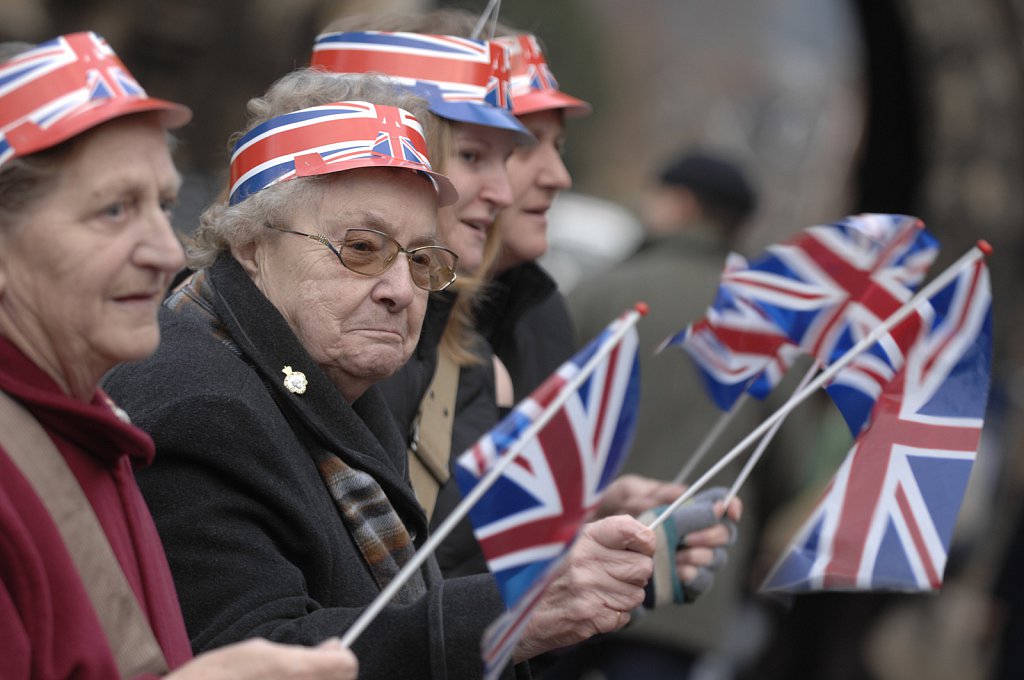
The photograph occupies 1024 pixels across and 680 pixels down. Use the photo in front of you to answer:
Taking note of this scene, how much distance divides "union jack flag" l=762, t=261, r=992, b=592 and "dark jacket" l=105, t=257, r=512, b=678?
42.4 inches

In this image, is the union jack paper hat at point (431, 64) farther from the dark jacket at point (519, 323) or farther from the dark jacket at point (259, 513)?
the dark jacket at point (259, 513)

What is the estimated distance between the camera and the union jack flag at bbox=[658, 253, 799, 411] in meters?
4.03

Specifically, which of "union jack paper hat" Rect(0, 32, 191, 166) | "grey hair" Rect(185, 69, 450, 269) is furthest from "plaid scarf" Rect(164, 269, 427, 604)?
"union jack paper hat" Rect(0, 32, 191, 166)

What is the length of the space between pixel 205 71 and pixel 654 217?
3.06m

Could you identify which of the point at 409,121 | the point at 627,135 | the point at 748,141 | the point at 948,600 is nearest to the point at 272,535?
the point at 409,121

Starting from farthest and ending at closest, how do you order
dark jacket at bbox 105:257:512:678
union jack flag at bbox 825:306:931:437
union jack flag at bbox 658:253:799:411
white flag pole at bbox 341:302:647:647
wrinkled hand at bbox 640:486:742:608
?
union jack flag at bbox 658:253:799:411 → wrinkled hand at bbox 640:486:742:608 → union jack flag at bbox 825:306:931:437 → dark jacket at bbox 105:257:512:678 → white flag pole at bbox 341:302:647:647

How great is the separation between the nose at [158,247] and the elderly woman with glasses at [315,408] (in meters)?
0.45

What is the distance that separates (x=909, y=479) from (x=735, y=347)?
726mm

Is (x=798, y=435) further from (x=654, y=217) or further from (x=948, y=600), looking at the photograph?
(x=948, y=600)

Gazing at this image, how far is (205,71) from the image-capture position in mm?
8969

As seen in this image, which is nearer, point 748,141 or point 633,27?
point 748,141

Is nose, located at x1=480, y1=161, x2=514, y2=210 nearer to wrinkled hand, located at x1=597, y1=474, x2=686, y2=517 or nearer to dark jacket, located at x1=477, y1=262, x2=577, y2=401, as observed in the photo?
dark jacket, located at x1=477, y1=262, x2=577, y2=401

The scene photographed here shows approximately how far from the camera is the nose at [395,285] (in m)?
2.96

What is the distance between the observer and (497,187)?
396 cm
